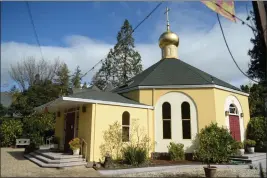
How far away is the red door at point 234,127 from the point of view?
15.0 metres

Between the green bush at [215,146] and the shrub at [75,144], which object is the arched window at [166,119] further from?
the shrub at [75,144]

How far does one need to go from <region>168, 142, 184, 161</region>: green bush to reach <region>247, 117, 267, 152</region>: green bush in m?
5.94

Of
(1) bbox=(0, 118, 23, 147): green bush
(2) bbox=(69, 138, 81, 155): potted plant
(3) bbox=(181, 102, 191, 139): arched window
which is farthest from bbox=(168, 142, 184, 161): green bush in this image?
(1) bbox=(0, 118, 23, 147): green bush

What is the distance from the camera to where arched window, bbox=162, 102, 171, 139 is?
14.1 meters

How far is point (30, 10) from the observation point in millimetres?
9234

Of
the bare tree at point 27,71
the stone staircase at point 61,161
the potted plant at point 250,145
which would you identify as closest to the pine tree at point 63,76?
the bare tree at point 27,71

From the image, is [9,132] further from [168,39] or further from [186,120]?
[168,39]

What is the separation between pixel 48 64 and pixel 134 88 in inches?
1038

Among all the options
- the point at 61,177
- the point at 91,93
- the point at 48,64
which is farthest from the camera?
the point at 48,64

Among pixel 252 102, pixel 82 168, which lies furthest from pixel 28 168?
pixel 252 102

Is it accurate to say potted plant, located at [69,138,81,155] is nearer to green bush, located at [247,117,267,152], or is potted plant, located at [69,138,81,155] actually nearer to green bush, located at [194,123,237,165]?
green bush, located at [194,123,237,165]

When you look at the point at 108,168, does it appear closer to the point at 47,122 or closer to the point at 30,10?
the point at 30,10

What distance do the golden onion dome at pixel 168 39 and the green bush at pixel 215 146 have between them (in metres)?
9.09

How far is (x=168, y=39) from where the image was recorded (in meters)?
19.5
